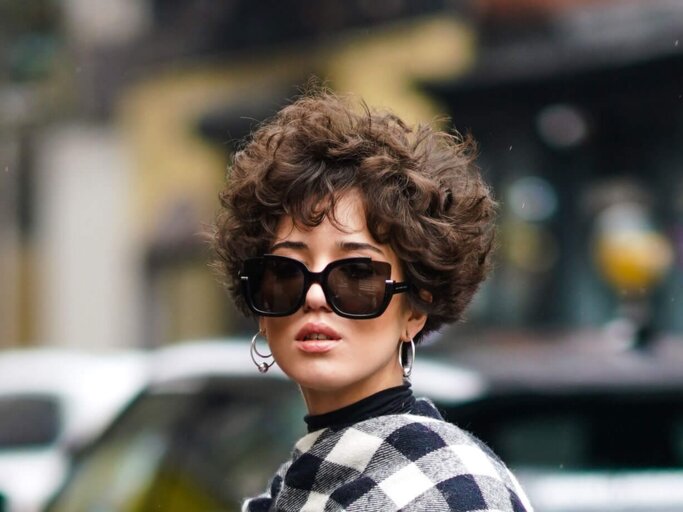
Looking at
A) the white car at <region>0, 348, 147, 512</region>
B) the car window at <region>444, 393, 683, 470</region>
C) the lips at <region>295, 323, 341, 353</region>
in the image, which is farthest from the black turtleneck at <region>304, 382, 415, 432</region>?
the white car at <region>0, 348, 147, 512</region>

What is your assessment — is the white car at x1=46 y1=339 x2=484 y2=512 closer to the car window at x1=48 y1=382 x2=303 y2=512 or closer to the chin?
the car window at x1=48 y1=382 x2=303 y2=512

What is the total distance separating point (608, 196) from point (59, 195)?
32.2ft

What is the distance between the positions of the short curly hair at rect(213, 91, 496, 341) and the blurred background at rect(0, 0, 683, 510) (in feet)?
5.95

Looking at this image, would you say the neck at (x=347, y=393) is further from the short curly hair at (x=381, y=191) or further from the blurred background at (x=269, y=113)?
the blurred background at (x=269, y=113)

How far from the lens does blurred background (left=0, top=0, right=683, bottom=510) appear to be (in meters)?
10.8

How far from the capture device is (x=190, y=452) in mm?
3883

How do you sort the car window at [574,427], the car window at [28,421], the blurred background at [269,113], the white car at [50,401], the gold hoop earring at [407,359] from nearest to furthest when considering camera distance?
the gold hoop earring at [407,359] → the car window at [574,427] → the white car at [50,401] → the car window at [28,421] → the blurred background at [269,113]

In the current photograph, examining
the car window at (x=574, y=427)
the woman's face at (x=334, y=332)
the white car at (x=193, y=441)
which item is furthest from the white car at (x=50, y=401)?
the woman's face at (x=334, y=332)

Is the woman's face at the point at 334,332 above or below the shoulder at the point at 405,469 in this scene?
above

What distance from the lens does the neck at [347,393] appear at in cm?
182

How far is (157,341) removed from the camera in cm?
1706

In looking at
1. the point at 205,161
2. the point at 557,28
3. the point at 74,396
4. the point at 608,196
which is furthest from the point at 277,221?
the point at 205,161

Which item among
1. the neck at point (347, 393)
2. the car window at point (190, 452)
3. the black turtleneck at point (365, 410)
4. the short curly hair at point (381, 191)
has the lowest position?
the car window at point (190, 452)

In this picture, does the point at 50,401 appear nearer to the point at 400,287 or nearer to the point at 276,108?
the point at 276,108
